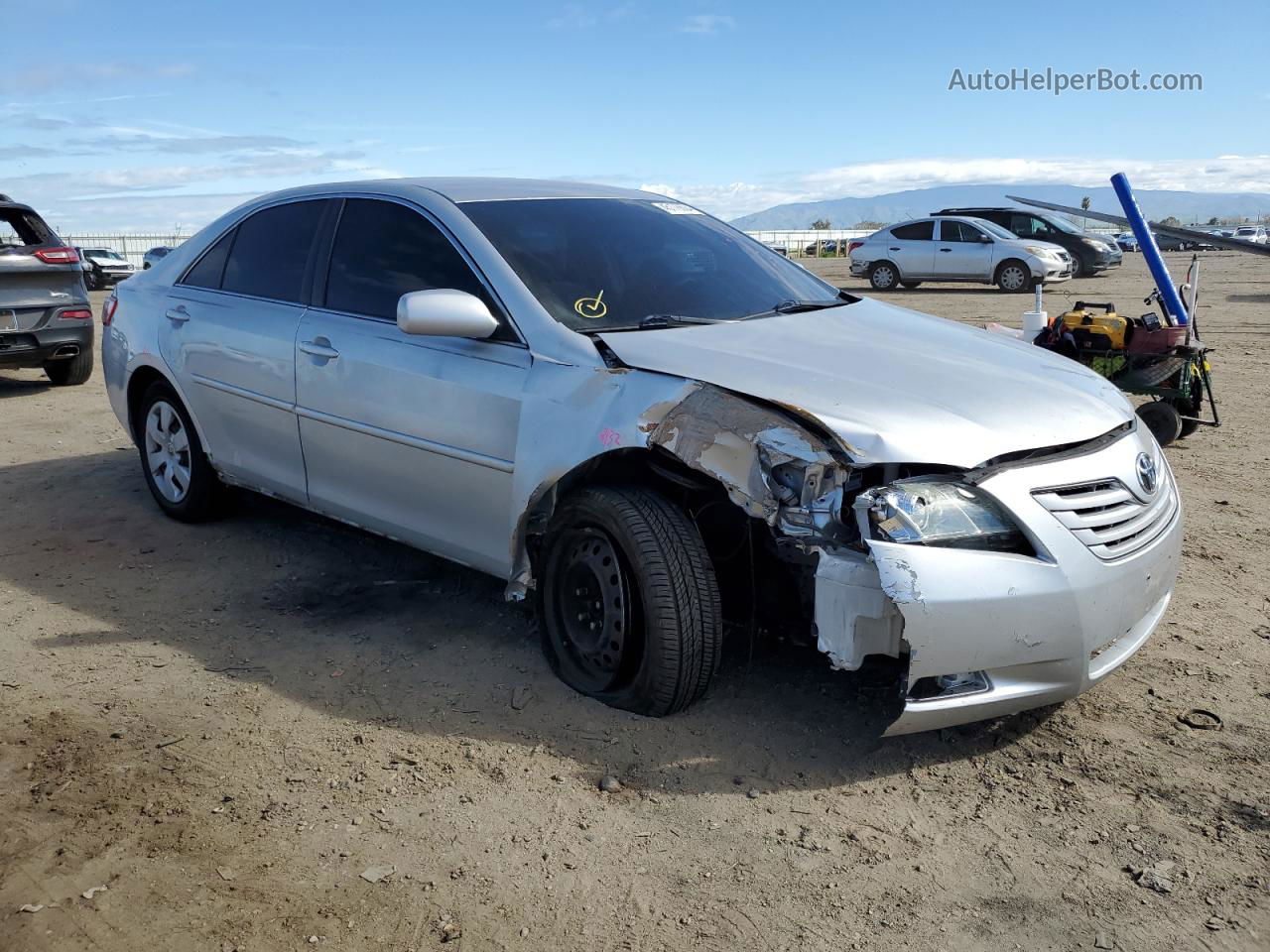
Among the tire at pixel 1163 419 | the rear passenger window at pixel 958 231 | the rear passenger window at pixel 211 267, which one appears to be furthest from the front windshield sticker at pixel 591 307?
the rear passenger window at pixel 958 231

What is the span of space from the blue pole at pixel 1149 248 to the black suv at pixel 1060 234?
16134 millimetres

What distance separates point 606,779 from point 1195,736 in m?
1.81

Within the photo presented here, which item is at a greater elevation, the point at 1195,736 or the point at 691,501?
the point at 691,501

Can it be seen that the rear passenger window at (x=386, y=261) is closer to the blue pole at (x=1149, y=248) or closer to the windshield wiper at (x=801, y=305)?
the windshield wiper at (x=801, y=305)

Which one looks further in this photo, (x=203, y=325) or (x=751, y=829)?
(x=203, y=325)

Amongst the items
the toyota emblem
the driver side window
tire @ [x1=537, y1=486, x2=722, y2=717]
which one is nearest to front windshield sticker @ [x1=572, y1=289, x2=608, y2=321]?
the driver side window

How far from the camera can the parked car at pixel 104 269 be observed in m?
30.2

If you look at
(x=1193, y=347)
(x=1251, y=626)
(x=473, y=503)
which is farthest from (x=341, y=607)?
(x=1193, y=347)

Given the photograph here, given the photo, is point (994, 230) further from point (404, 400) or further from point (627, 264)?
point (404, 400)

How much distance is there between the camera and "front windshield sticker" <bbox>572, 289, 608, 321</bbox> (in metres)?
3.72

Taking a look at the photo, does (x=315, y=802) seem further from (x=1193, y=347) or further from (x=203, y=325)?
(x=1193, y=347)

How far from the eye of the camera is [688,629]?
327cm

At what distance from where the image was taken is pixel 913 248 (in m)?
21.3

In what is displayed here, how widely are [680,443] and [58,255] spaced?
8466 millimetres
